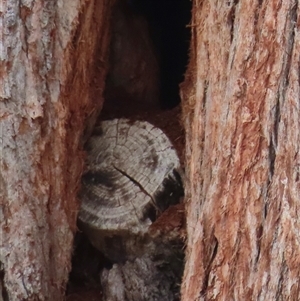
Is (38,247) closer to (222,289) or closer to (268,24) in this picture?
(222,289)

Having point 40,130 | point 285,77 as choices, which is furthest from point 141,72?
point 285,77

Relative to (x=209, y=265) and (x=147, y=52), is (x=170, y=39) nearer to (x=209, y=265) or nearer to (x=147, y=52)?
(x=147, y=52)

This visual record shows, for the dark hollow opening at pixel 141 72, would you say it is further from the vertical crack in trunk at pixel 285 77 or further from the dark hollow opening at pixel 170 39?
the vertical crack in trunk at pixel 285 77

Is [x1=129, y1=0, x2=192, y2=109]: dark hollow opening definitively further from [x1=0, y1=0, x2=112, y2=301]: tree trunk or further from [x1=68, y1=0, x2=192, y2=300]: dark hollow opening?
[x1=0, y1=0, x2=112, y2=301]: tree trunk

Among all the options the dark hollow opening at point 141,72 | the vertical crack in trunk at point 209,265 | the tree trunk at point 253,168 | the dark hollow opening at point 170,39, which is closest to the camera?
the tree trunk at point 253,168

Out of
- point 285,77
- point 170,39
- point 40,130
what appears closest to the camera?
point 285,77

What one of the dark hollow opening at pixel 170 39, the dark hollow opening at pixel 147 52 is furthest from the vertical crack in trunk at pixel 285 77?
the dark hollow opening at pixel 170 39
